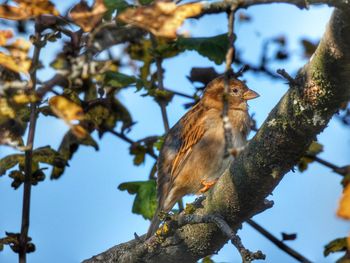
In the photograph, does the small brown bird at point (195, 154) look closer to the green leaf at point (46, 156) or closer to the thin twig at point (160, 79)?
the thin twig at point (160, 79)

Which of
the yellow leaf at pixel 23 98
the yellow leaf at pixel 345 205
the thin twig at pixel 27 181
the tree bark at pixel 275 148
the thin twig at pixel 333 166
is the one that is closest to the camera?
the yellow leaf at pixel 345 205

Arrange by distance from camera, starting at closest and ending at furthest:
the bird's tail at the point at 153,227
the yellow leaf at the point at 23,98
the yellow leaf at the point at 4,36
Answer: the yellow leaf at the point at 4,36, the yellow leaf at the point at 23,98, the bird's tail at the point at 153,227

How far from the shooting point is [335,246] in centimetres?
427

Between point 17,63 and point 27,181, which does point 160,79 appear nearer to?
point 27,181

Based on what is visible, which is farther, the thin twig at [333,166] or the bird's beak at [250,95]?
the bird's beak at [250,95]

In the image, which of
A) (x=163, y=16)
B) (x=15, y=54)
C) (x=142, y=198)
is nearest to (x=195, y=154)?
(x=142, y=198)

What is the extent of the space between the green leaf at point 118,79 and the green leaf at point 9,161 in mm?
882

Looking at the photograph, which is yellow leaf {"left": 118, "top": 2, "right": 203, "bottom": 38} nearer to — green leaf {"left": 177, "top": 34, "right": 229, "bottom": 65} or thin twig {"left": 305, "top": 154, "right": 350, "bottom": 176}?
green leaf {"left": 177, "top": 34, "right": 229, "bottom": 65}

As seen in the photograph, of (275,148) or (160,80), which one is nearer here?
(275,148)

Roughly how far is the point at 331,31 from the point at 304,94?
1.40ft

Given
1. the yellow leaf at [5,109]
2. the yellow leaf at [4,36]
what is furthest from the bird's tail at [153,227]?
the yellow leaf at [4,36]

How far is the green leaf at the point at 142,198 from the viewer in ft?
18.0

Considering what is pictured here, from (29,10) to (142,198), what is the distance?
86.0 inches

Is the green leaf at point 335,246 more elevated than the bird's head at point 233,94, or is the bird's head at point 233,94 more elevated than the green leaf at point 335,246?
the bird's head at point 233,94
